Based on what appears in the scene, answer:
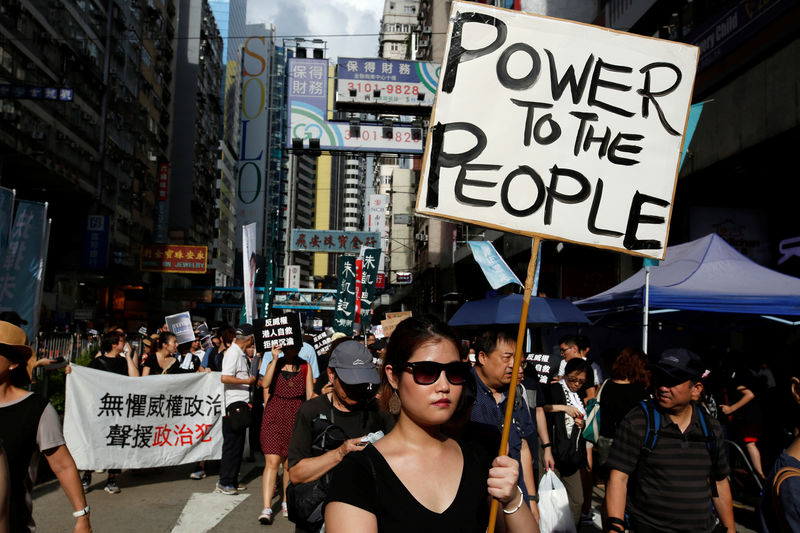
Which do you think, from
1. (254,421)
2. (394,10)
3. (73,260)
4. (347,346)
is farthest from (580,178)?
(394,10)

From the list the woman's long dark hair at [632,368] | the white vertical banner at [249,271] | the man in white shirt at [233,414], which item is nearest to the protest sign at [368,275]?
the white vertical banner at [249,271]

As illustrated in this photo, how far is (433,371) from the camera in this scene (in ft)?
7.44

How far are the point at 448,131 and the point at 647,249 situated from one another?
1091 millimetres

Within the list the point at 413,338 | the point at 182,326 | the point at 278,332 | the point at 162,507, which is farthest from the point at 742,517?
the point at 182,326

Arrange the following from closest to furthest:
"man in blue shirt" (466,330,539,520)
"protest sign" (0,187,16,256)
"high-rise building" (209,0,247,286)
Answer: "man in blue shirt" (466,330,539,520)
"protest sign" (0,187,16,256)
"high-rise building" (209,0,247,286)

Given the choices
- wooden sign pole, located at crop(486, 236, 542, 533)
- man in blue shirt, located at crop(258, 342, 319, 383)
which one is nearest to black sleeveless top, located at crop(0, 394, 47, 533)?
wooden sign pole, located at crop(486, 236, 542, 533)

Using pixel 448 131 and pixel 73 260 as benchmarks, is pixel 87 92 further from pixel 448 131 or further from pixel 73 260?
pixel 448 131

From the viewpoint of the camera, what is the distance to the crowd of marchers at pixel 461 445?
2133 mm

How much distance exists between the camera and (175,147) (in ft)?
221

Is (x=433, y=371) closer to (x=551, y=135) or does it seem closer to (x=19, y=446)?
(x=551, y=135)

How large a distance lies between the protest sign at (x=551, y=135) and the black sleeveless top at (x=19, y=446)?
2014 millimetres

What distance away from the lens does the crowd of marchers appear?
213 centimetres

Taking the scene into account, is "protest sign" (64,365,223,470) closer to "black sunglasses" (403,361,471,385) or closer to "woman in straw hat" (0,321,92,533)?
"woman in straw hat" (0,321,92,533)

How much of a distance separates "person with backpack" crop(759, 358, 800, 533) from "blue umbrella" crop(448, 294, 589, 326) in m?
5.03
